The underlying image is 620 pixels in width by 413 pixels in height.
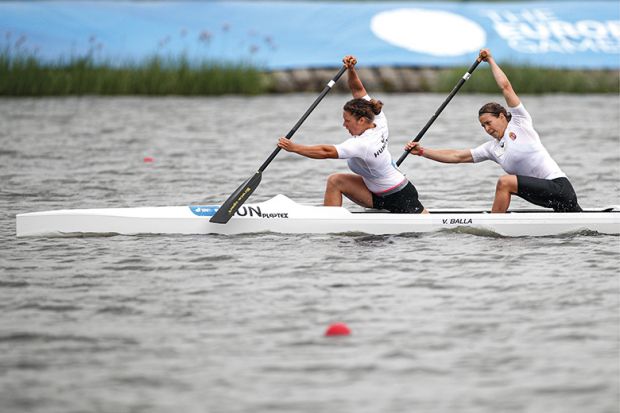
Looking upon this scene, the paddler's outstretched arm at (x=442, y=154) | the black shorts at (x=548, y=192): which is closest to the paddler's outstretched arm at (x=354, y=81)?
the paddler's outstretched arm at (x=442, y=154)

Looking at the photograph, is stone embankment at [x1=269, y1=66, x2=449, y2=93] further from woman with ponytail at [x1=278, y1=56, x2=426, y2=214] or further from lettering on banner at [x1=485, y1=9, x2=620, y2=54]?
woman with ponytail at [x1=278, y1=56, x2=426, y2=214]

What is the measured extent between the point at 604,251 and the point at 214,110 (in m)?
17.0

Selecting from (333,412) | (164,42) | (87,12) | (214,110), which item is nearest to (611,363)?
(333,412)

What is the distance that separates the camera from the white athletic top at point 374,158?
11500 millimetres

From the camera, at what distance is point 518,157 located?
1172 cm

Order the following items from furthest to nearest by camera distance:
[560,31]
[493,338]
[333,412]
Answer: [560,31], [493,338], [333,412]

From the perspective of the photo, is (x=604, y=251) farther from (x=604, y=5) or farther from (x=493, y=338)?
(x=604, y=5)

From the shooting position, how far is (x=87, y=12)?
3181 cm

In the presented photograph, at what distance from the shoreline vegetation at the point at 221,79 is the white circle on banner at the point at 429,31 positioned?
32.7 inches

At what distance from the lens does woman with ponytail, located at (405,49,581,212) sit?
11594 mm

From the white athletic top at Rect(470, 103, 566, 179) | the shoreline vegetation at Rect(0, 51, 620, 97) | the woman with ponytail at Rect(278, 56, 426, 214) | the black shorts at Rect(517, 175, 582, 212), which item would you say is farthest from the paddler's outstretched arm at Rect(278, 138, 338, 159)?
the shoreline vegetation at Rect(0, 51, 620, 97)

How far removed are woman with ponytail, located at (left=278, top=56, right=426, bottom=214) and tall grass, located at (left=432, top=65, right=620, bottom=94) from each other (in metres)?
17.0

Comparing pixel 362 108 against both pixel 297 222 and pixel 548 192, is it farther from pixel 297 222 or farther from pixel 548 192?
pixel 548 192

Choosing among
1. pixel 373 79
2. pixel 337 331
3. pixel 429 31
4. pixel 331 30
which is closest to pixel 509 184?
pixel 337 331
